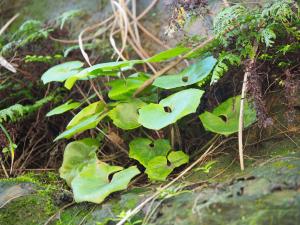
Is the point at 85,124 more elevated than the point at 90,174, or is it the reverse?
the point at 85,124

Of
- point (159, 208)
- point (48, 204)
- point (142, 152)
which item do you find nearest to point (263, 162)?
point (159, 208)

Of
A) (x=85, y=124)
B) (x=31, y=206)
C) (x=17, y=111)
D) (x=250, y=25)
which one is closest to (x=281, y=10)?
(x=250, y=25)

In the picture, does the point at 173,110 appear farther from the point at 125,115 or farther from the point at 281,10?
the point at 281,10

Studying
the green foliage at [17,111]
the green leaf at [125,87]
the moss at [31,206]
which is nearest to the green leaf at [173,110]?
the green leaf at [125,87]

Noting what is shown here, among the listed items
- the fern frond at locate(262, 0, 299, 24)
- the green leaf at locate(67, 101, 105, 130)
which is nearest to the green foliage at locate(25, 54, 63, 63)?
the green leaf at locate(67, 101, 105, 130)

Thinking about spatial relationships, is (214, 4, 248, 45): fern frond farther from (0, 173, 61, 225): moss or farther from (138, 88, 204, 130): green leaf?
(0, 173, 61, 225): moss

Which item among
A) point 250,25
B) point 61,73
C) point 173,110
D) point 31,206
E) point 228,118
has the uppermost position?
point 250,25

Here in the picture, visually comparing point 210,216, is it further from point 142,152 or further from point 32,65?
point 32,65
